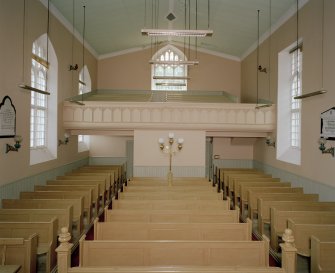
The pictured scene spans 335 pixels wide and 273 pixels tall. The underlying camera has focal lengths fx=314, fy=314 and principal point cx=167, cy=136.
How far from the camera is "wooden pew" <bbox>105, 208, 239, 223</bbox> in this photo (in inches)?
250

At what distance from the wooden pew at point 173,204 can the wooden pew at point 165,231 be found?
1787 millimetres

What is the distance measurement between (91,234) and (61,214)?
187 centimetres

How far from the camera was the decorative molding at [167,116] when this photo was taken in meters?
11.8

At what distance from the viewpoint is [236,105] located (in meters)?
12.0

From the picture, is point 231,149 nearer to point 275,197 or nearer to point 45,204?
point 275,197

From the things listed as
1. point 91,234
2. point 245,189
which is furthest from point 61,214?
point 245,189

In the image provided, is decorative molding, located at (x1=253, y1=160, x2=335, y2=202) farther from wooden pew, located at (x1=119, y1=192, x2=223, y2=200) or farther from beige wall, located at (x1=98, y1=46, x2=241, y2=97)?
beige wall, located at (x1=98, y1=46, x2=241, y2=97)

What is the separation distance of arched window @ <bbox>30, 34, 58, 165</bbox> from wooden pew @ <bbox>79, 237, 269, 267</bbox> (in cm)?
583

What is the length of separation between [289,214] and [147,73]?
480 inches

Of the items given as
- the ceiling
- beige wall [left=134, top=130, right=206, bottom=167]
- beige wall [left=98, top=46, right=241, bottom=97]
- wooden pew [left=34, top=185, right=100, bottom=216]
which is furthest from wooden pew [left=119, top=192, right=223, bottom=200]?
beige wall [left=98, top=46, right=241, bottom=97]

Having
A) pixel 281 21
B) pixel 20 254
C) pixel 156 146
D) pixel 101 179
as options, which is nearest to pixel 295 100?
pixel 281 21

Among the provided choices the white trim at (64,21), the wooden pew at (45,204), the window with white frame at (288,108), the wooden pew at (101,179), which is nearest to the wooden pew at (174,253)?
the wooden pew at (45,204)

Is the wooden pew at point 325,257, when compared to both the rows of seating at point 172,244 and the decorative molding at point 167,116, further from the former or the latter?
the decorative molding at point 167,116

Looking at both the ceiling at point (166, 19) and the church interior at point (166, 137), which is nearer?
the church interior at point (166, 137)
